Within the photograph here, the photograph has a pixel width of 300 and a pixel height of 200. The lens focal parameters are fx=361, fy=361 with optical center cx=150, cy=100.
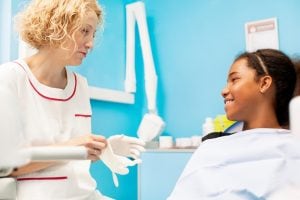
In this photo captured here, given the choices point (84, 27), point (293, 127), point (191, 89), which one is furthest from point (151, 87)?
point (293, 127)

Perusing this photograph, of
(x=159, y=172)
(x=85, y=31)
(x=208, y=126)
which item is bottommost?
(x=159, y=172)

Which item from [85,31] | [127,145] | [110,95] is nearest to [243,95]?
[127,145]

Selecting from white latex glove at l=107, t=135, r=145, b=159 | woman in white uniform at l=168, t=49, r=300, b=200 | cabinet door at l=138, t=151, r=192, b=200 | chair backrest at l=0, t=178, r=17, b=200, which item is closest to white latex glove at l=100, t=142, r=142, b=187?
white latex glove at l=107, t=135, r=145, b=159

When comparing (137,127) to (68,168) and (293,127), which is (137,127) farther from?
(293,127)

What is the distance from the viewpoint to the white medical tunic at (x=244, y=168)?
83 centimetres

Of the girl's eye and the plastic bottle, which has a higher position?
the girl's eye

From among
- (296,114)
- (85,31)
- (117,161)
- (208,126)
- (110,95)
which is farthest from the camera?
(110,95)

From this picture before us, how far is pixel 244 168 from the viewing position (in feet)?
2.88

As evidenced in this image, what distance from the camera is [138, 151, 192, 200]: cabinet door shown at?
66.6 inches

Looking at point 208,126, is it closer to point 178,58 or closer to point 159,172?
point 159,172

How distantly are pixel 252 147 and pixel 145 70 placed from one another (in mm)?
1176

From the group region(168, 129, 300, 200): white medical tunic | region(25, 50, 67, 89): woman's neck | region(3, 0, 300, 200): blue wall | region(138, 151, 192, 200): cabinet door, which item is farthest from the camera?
region(3, 0, 300, 200): blue wall

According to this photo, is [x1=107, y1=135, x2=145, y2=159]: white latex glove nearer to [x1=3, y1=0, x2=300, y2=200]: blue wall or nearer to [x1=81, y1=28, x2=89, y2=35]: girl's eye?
[x1=81, y1=28, x2=89, y2=35]: girl's eye

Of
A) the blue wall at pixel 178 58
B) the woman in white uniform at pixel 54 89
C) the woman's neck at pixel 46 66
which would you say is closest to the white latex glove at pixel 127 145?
the woman in white uniform at pixel 54 89
